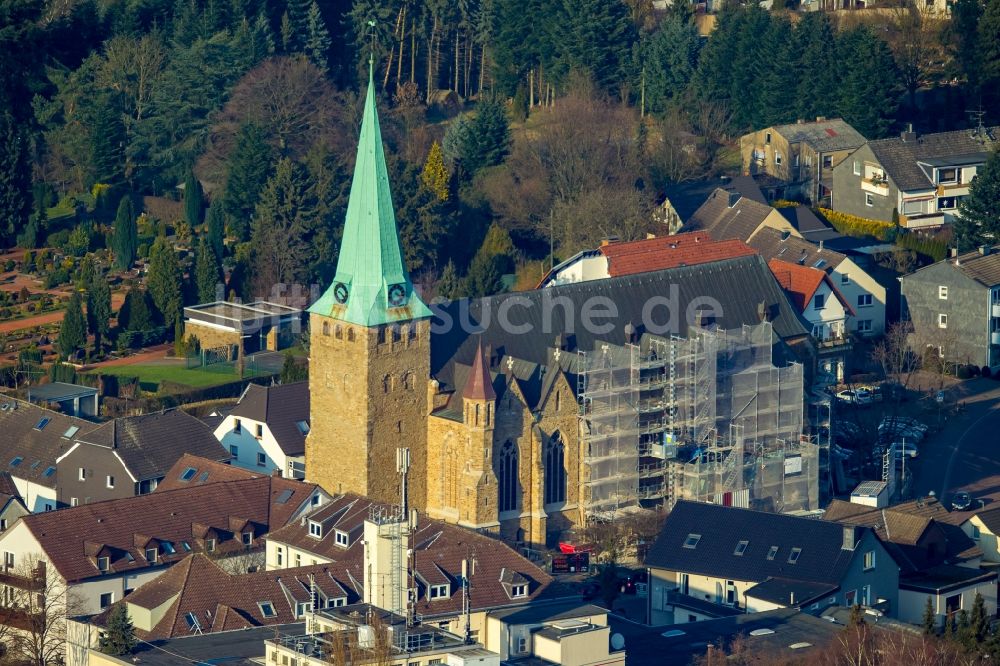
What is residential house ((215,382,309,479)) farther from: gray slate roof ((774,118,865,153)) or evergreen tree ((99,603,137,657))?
gray slate roof ((774,118,865,153))

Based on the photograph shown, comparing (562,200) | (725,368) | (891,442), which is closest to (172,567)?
(725,368)

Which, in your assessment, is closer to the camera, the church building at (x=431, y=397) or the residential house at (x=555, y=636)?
the residential house at (x=555, y=636)

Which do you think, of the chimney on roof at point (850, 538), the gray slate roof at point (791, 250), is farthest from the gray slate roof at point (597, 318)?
the gray slate roof at point (791, 250)

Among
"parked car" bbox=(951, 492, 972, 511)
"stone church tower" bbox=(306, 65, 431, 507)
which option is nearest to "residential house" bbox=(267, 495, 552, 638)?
"stone church tower" bbox=(306, 65, 431, 507)

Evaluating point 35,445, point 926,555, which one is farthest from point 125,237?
point 926,555

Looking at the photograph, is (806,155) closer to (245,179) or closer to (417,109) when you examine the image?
(417,109)

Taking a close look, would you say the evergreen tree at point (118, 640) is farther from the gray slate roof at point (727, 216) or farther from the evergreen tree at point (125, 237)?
Answer: the evergreen tree at point (125, 237)
